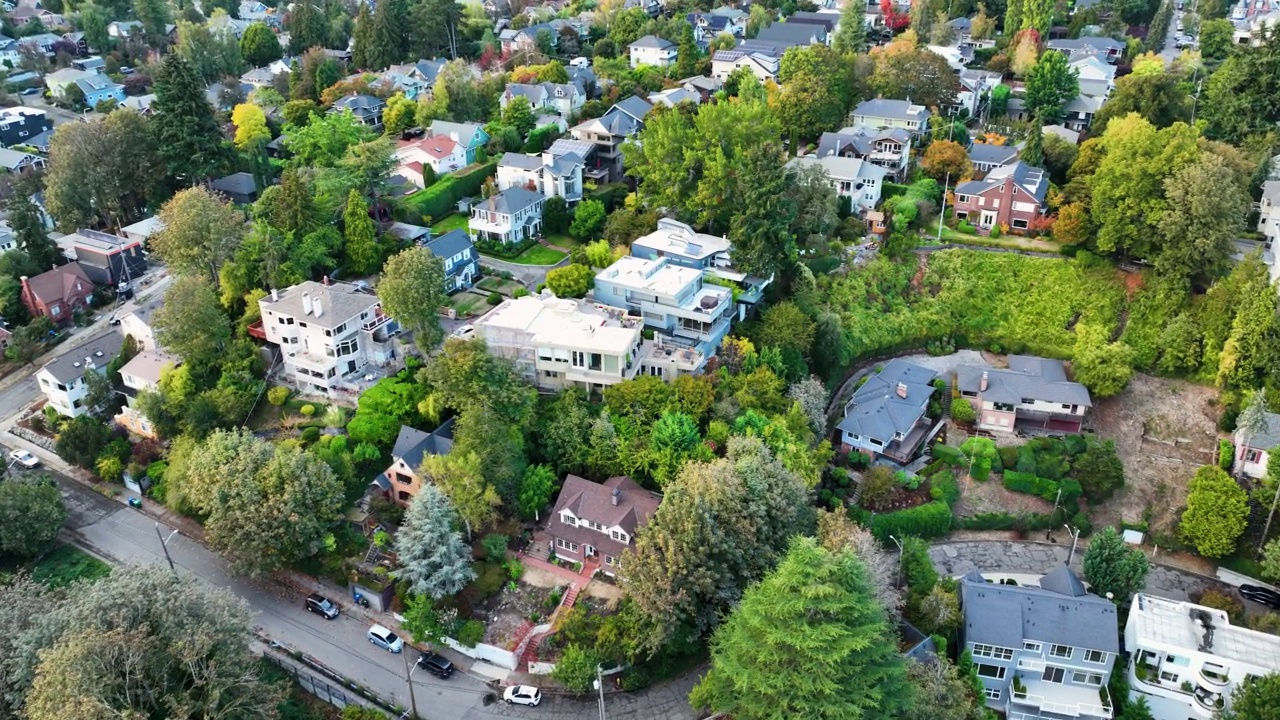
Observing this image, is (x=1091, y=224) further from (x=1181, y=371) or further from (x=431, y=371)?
(x=431, y=371)

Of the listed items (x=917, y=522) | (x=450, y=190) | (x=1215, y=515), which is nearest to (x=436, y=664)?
(x=917, y=522)

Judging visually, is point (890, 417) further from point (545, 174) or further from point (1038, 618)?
point (545, 174)

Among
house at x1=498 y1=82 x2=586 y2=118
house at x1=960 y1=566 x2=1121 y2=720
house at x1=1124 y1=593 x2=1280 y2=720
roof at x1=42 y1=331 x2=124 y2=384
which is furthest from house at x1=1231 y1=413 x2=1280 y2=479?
roof at x1=42 y1=331 x2=124 y2=384

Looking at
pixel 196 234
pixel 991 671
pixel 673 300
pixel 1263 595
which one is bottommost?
pixel 1263 595

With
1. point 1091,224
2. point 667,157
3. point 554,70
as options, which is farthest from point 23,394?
point 1091,224

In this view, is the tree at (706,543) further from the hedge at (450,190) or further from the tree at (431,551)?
the hedge at (450,190)

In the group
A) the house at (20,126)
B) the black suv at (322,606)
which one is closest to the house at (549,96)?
the house at (20,126)

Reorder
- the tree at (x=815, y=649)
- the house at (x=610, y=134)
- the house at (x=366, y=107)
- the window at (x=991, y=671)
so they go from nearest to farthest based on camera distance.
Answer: the tree at (x=815, y=649) → the window at (x=991, y=671) → the house at (x=610, y=134) → the house at (x=366, y=107)
